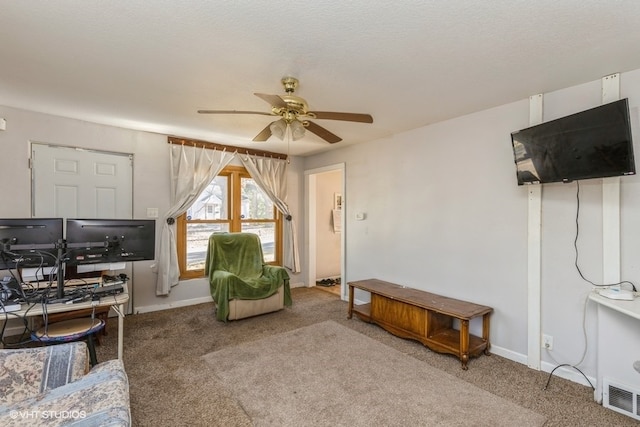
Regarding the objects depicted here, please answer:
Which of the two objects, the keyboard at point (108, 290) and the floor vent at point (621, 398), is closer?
the floor vent at point (621, 398)

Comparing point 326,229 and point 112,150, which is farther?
point 326,229

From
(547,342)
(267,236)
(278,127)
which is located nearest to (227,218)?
(267,236)

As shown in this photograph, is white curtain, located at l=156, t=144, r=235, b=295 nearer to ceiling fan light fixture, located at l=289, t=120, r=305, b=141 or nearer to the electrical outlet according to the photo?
ceiling fan light fixture, located at l=289, t=120, r=305, b=141

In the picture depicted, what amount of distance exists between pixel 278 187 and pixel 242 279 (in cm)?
171

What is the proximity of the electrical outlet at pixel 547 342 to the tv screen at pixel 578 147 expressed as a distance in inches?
50.6

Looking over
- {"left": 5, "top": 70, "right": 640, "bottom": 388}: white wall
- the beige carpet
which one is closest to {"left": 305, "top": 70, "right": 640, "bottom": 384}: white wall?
{"left": 5, "top": 70, "right": 640, "bottom": 388}: white wall

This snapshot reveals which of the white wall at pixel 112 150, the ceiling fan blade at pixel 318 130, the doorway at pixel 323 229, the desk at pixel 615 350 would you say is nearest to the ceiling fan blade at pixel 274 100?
the ceiling fan blade at pixel 318 130

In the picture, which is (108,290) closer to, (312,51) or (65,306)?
(65,306)

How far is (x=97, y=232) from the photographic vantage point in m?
2.40

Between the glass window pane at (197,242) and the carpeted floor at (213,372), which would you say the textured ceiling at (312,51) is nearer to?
the glass window pane at (197,242)

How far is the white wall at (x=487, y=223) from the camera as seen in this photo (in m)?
2.34

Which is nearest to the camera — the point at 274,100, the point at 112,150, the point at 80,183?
the point at 274,100

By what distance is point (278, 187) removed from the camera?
505 centimetres

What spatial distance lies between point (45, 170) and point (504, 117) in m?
4.70
